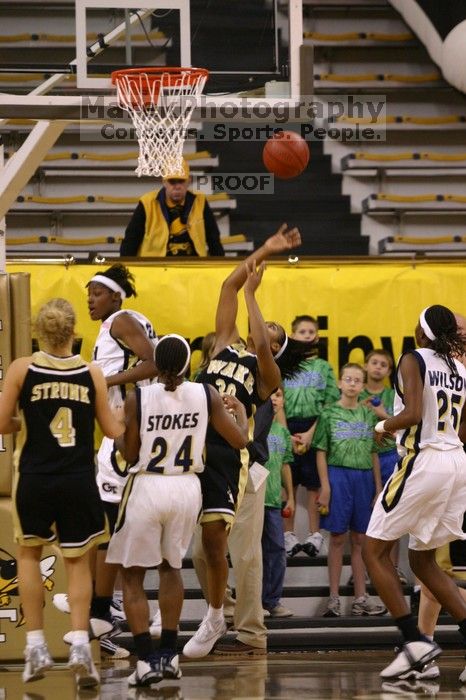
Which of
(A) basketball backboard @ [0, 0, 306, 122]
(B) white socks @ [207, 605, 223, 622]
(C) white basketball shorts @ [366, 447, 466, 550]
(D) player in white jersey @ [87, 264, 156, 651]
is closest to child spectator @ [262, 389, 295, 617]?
(D) player in white jersey @ [87, 264, 156, 651]

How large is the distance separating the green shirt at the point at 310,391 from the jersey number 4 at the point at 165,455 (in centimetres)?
296

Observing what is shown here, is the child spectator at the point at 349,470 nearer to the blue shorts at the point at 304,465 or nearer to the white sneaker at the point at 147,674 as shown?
the blue shorts at the point at 304,465

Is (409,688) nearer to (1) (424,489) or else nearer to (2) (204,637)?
(1) (424,489)

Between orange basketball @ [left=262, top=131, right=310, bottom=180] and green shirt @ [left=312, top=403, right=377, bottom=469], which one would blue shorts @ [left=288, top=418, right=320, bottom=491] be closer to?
green shirt @ [left=312, top=403, right=377, bottom=469]

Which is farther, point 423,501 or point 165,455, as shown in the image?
point 423,501

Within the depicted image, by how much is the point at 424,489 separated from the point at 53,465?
1.93 meters

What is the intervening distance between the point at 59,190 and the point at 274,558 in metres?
5.81

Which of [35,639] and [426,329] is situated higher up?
[426,329]

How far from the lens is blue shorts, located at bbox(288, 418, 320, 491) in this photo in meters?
9.38

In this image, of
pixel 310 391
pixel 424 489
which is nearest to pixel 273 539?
pixel 310 391

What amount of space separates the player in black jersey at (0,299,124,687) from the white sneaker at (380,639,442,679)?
5.14 feet

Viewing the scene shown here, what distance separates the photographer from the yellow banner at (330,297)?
9.77 metres

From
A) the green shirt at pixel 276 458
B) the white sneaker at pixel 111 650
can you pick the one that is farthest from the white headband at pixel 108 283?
the white sneaker at pixel 111 650

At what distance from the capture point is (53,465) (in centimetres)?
612
